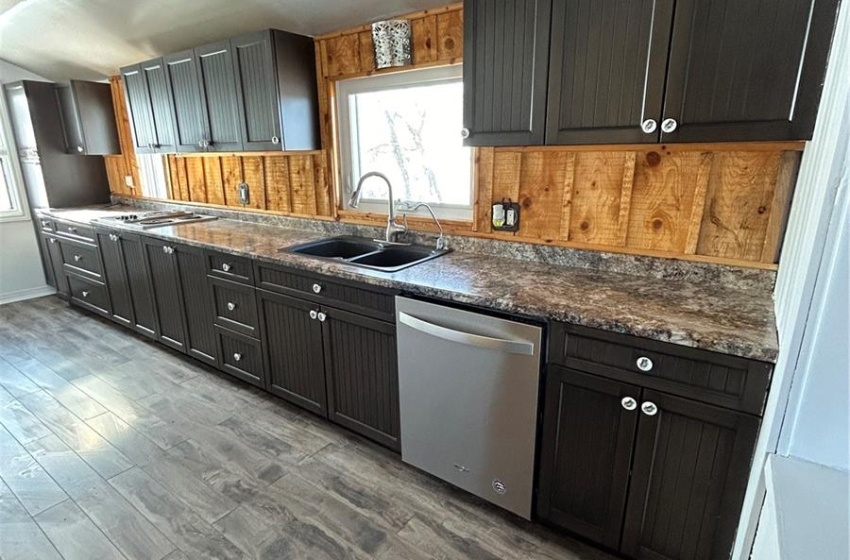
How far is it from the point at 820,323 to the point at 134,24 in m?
3.93

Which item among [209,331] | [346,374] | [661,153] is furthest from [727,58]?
[209,331]

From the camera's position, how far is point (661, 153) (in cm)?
179

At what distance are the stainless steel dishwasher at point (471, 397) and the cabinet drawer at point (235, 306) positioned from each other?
108 cm

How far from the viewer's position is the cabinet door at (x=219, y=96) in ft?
9.03

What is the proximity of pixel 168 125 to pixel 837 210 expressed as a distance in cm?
372

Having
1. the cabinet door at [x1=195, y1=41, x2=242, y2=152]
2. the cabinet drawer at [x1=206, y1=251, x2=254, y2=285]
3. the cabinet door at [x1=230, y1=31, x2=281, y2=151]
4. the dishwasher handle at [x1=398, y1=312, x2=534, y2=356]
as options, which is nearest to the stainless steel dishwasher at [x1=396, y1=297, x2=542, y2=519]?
the dishwasher handle at [x1=398, y1=312, x2=534, y2=356]

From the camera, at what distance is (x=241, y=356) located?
107 inches

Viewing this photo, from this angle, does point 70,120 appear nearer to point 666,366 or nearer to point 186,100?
point 186,100

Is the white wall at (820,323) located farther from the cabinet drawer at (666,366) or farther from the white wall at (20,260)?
the white wall at (20,260)

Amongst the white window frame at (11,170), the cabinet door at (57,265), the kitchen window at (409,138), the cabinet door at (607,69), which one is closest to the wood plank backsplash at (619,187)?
the kitchen window at (409,138)

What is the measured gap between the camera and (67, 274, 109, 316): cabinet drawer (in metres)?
3.73

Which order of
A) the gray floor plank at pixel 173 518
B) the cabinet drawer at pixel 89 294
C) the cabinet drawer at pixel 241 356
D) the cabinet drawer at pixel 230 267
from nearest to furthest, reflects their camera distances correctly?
the gray floor plank at pixel 173 518, the cabinet drawer at pixel 230 267, the cabinet drawer at pixel 241 356, the cabinet drawer at pixel 89 294

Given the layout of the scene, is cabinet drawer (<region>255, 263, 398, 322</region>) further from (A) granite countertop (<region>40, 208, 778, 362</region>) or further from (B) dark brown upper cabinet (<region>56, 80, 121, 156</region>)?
(B) dark brown upper cabinet (<region>56, 80, 121, 156</region>)

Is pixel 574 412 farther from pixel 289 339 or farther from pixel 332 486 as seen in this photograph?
pixel 289 339
